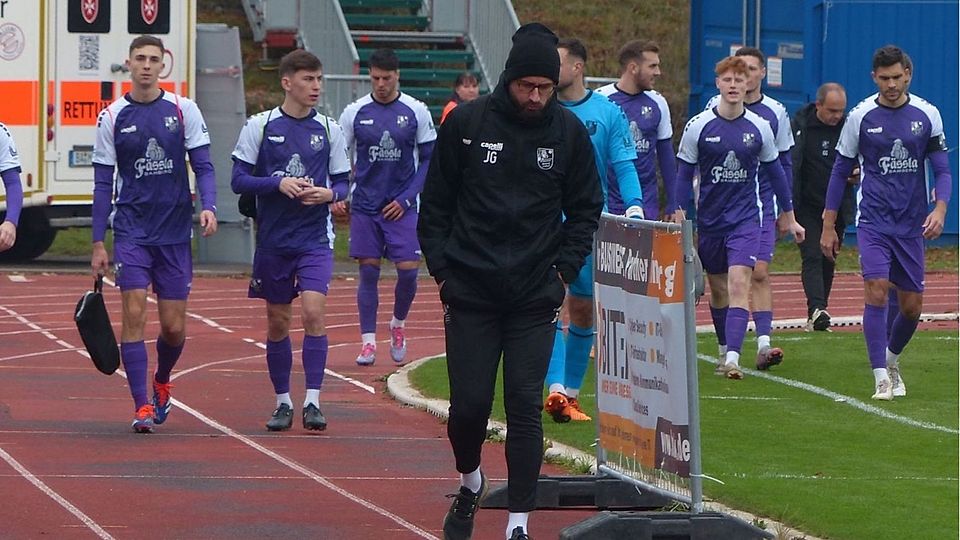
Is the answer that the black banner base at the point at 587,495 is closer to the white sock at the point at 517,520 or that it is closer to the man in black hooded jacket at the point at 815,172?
the white sock at the point at 517,520

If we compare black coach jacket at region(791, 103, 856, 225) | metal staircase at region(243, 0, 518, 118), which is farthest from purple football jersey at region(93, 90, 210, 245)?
metal staircase at region(243, 0, 518, 118)

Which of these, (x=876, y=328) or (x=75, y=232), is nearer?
(x=876, y=328)

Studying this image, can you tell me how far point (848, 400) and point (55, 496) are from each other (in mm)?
5563

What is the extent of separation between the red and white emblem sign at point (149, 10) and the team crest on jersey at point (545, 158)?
14755 millimetres

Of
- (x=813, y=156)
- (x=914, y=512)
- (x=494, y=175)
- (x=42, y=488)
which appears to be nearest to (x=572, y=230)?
(x=494, y=175)

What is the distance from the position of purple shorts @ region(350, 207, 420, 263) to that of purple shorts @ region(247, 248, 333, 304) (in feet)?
11.8

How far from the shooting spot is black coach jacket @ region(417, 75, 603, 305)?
26.1 feet

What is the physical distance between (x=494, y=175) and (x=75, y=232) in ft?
65.0

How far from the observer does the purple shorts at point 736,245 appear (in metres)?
13.8

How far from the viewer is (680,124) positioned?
32.1 m

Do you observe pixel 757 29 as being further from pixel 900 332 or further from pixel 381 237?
pixel 900 332

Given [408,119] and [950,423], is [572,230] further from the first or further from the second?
[408,119]

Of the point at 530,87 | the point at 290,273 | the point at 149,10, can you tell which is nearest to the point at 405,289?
the point at 290,273

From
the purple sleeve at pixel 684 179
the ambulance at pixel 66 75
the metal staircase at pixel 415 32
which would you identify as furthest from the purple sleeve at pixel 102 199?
the metal staircase at pixel 415 32
